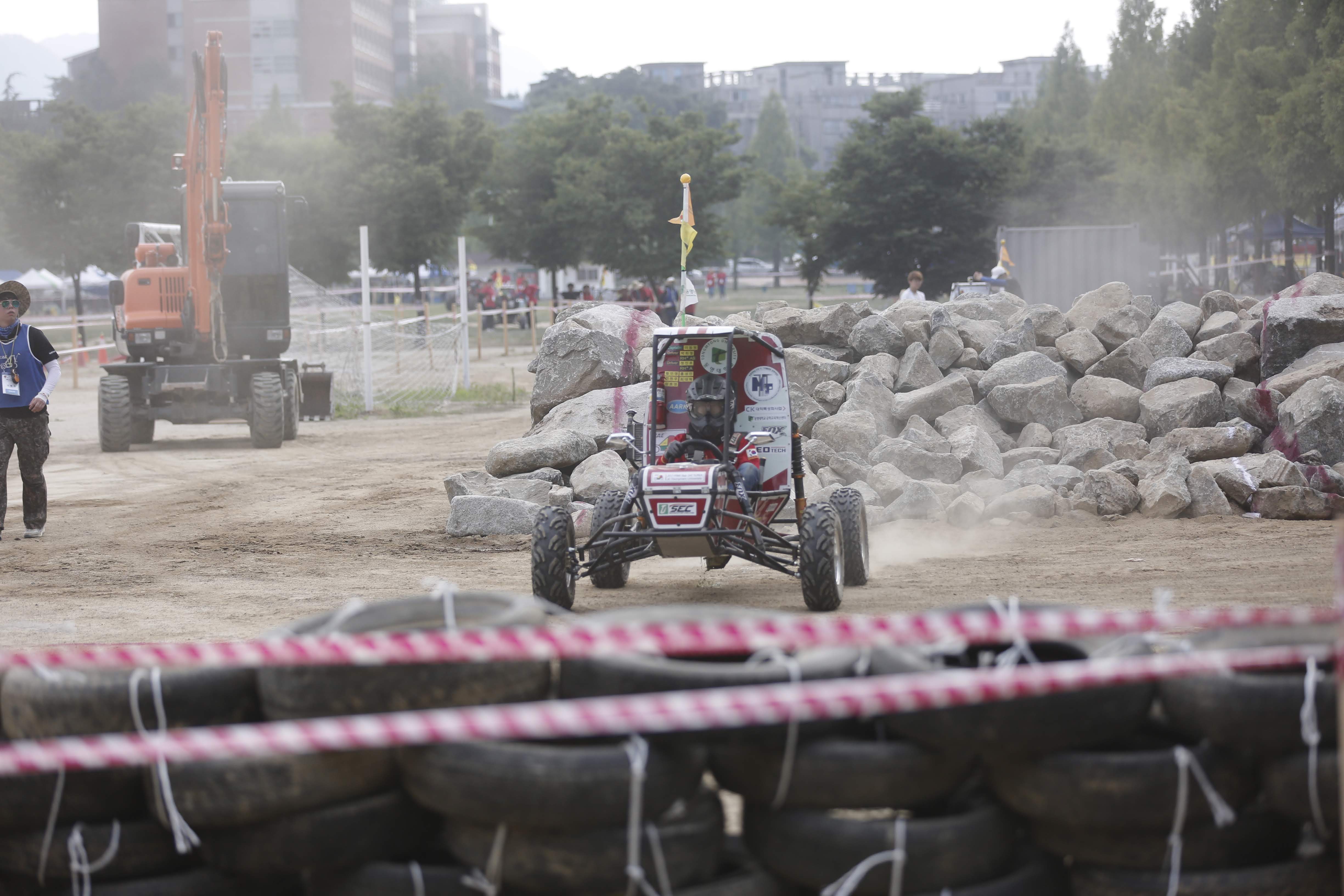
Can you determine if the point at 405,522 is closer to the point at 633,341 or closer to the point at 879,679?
the point at 633,341

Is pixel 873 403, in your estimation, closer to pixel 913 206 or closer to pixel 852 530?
pixel 852 530

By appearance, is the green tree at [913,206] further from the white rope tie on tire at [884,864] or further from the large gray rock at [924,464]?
the white rope tie on tire at [884,864]

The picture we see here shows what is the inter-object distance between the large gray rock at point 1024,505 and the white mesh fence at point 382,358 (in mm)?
14425

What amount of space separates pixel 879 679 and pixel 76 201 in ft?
166

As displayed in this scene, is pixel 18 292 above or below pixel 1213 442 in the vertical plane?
above

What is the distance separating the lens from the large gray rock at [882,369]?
14953 mm

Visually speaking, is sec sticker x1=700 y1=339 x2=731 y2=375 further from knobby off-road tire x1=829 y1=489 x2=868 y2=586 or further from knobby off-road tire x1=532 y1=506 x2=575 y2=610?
knobby off-road tire x1=532 y1=506 x2=575 y2=610

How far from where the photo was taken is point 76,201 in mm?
47812

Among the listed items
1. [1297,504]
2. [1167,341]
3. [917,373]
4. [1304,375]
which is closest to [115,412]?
[917,373]

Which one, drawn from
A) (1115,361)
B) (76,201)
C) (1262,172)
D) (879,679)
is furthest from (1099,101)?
(879,679)

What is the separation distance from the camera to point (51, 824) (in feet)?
11.8

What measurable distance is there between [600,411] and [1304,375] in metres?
7.62

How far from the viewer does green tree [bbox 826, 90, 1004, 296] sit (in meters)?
48.1

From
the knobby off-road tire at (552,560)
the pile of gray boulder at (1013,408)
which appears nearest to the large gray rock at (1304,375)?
the pile of gray boulder at (1013,408)
